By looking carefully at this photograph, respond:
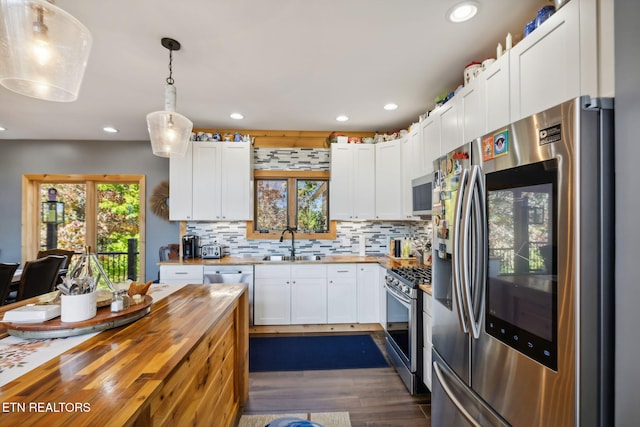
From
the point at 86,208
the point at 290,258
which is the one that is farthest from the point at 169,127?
the point at 86,208

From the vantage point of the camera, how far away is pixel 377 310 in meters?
3.47

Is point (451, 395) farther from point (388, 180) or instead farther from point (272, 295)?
point (388, 180)

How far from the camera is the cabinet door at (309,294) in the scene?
11.2 feet

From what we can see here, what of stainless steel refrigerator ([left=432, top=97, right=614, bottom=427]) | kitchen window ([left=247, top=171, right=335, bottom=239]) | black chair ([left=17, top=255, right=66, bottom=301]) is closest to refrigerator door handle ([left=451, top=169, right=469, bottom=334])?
stainless steel refrigerator ([left=432, top=97, right=614, bottom=427])

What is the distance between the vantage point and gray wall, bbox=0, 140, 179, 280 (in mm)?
4262

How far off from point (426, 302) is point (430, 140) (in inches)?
57.9

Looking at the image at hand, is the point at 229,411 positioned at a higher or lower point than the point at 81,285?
lower

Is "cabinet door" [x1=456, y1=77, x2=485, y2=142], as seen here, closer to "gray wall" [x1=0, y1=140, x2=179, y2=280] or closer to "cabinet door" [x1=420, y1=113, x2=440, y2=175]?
"cabinet door" [x1=420, y1=113, x2=440, y2=175]

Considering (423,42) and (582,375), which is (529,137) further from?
(423,42)

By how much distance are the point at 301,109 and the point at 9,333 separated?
2.80m

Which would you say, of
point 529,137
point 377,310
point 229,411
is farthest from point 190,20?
point 377,310

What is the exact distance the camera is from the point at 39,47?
99 cm

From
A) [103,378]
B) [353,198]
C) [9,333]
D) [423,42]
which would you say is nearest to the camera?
[103,378]

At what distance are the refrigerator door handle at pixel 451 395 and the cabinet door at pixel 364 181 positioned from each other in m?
2.25
